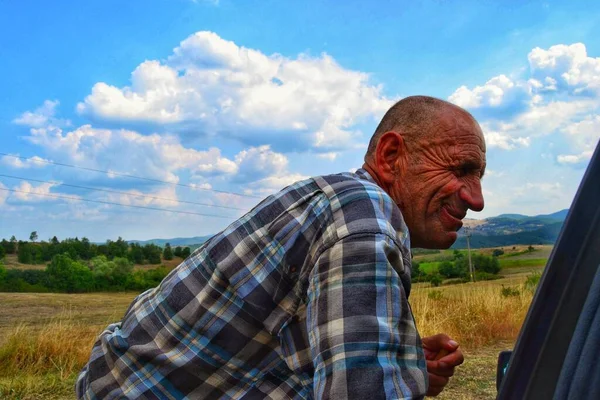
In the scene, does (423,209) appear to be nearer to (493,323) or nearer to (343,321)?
(343,321)

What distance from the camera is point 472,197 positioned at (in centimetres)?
195

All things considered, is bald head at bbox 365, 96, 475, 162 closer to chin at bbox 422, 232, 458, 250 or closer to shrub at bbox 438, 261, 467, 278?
chin at bbox 422, 232, 458, 250

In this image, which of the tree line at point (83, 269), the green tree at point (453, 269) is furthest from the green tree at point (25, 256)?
the green tree at point (453, 269)

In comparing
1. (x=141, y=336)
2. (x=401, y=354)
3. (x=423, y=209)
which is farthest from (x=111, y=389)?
(x=423, y=209)

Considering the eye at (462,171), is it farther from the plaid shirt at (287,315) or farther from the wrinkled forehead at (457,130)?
the plaid shirt at (287,315)

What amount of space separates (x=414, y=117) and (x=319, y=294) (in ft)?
2.84

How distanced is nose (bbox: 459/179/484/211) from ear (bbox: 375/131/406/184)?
22 centimetres

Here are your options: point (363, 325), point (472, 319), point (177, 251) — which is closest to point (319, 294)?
point (363, 325)

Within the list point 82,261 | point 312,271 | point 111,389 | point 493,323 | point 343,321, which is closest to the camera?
point 343,321

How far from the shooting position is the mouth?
1.92m

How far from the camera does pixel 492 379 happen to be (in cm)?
659

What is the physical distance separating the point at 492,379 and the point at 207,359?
19.0 ft

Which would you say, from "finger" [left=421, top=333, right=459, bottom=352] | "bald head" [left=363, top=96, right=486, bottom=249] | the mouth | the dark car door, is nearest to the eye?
"bald head" [left=363, top=96, right=486, bottom=249]

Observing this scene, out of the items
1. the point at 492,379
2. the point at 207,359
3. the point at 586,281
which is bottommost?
the point at 492,379
